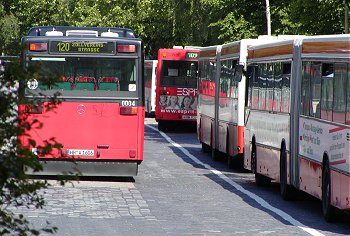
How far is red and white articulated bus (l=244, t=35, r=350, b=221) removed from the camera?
1595 centimetres

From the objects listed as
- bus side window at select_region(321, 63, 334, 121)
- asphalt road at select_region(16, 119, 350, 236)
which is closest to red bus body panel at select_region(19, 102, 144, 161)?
asphalt road at select_region(16, 119, 350, 236)

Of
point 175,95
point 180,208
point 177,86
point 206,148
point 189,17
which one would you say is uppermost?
point 189,17

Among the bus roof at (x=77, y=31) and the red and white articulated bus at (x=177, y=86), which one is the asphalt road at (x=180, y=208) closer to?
the bus roof at (x=77, y=31)

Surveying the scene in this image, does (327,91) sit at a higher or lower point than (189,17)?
lower

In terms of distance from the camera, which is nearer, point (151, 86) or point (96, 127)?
point (96, 127)

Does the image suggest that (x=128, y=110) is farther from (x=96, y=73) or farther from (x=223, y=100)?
(x=223, y=100)

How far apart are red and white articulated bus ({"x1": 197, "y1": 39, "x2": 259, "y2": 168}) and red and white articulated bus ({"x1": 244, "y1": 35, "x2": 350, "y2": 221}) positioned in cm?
181

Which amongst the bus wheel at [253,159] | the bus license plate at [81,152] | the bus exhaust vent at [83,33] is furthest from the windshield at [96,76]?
the bus wheel at [253,159]

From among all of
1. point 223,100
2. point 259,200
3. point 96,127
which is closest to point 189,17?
point 223,100

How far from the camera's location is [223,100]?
1185 inches

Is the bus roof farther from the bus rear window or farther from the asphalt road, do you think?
the asphalt road

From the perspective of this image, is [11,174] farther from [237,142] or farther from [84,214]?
[237,142]

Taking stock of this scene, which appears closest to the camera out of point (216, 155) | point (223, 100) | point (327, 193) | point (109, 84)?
point (327, 193)

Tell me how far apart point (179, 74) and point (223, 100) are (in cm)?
1765
